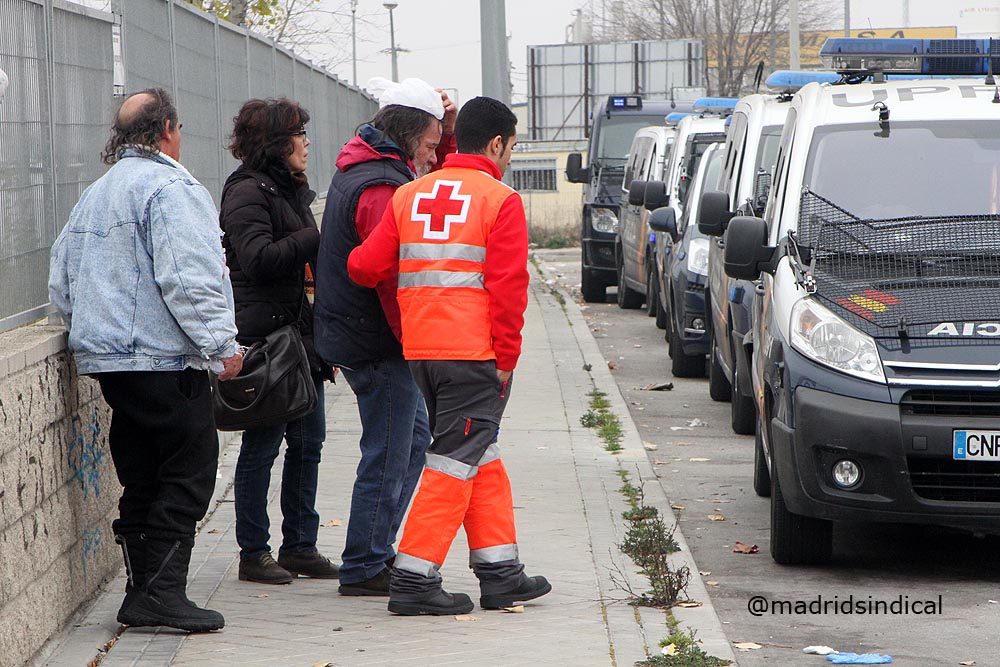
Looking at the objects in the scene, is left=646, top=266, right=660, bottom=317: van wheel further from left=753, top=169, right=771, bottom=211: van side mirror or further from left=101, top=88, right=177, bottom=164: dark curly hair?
left=101, top=88, right=177, bottom=164: dark curly hair

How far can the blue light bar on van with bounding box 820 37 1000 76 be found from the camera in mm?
8172

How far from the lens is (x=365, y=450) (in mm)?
6035

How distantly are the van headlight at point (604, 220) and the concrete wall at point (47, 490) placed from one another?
585 inches

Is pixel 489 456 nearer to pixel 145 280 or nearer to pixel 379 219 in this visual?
pixel 379 219

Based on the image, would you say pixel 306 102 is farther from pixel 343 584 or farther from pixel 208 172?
pixel 343 584

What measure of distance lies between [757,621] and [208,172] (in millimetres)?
5245

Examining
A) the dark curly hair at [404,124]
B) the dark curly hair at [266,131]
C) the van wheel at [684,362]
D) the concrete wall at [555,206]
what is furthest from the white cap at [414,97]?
the concrete wall at [555,206]

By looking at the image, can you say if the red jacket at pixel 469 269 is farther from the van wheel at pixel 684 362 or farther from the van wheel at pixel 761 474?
the van wheel at pixel 684 362

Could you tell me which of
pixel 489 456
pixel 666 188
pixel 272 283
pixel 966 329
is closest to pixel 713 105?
pixel 666 188

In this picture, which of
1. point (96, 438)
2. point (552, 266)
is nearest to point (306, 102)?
point (96, 438)

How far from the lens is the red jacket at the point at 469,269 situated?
5496 mm

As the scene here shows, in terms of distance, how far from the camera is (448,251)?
18.2ft

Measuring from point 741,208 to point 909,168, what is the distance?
279 cm

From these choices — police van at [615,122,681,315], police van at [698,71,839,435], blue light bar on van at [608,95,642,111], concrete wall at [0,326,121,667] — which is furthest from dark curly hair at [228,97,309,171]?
blue light bar on van at [608,95,642,111]
